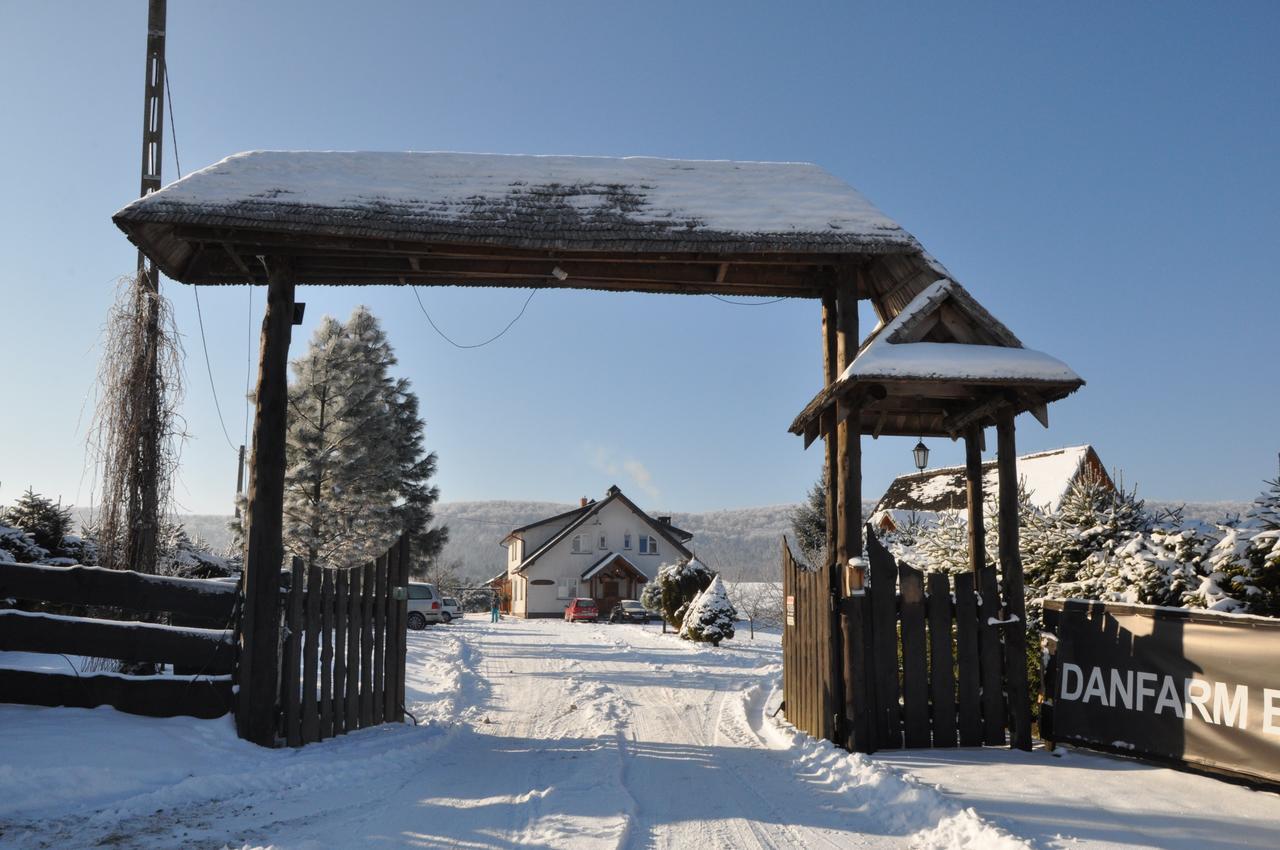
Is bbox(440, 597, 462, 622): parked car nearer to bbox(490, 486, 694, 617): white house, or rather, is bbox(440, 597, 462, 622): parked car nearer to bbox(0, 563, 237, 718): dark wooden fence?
bbox(490, 486, 694, 617): white house

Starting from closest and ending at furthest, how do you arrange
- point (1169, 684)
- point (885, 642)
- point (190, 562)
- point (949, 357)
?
point (1169, 684) < point (949, 357) < point (885, 642) < point (190, 562)

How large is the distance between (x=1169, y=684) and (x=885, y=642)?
2.50 metres

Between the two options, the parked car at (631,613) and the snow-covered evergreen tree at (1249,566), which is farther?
the parked car at (631,613)

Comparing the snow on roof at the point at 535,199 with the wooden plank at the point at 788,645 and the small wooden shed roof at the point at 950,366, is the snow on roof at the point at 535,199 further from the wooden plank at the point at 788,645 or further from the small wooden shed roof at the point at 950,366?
the wooden plank at the point at 788,645

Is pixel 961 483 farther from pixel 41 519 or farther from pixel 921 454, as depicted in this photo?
pixel 41 519

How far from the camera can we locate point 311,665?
372 inches

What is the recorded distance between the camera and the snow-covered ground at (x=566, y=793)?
20.1ft

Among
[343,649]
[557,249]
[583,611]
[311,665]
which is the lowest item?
[583,611]

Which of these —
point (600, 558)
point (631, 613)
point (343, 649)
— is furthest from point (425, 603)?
point (343, 649)

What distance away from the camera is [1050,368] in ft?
29.6

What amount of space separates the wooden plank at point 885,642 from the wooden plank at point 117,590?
6.51 meters

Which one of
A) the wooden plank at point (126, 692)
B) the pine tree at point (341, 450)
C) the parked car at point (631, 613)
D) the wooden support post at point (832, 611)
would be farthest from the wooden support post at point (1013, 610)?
the parked car at point (631, 613)

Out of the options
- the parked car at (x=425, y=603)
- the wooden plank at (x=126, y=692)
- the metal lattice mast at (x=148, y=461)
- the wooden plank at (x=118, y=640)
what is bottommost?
the parked car at (x=425, y=603)

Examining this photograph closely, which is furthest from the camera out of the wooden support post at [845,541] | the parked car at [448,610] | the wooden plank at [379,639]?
the parked car at [448,610]
